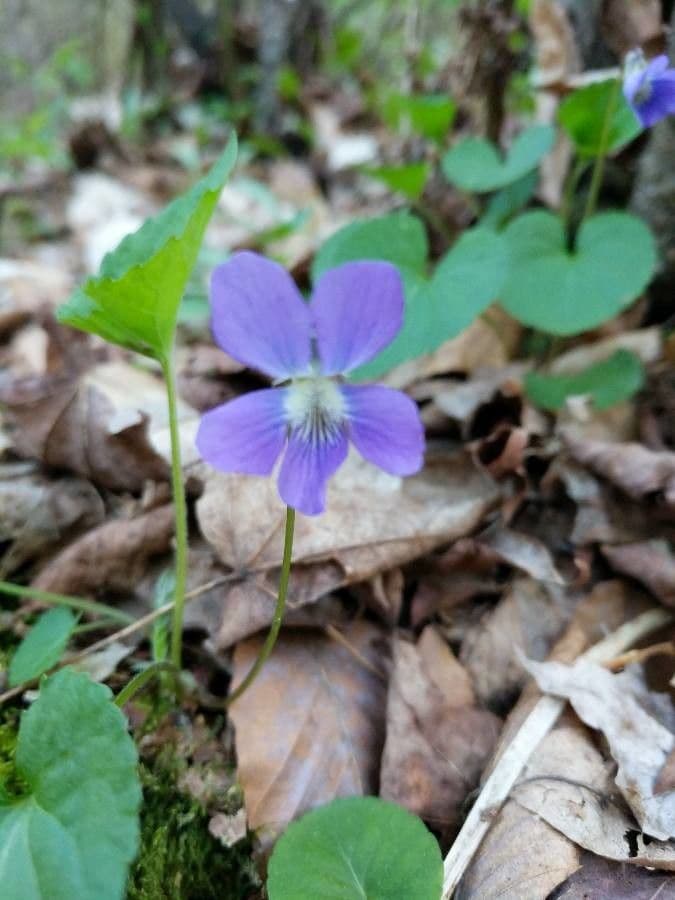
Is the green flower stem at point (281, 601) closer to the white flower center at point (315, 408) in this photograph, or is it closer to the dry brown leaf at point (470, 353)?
the white flower center at point (315, 408)

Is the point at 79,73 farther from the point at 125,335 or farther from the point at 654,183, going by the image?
the point at 125,335

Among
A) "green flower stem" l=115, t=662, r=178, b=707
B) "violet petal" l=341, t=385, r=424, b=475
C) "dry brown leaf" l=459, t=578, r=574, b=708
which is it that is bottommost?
"dry brown leaf" l=459, t=578, r=574, b=708

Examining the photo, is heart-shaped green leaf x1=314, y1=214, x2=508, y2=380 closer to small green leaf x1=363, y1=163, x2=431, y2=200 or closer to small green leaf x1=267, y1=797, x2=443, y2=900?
small green leaf x1=363, y1=163, x2=431, y2=200

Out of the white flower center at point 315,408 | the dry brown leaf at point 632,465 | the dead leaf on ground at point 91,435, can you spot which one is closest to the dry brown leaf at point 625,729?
the dry brown leaf at point 632,465

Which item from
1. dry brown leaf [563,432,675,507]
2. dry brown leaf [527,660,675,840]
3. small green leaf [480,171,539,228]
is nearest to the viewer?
dry brown leaf [527,660,675,840]

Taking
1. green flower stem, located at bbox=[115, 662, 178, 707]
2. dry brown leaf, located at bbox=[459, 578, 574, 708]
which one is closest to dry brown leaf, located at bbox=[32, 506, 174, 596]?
green flower stem, located at bbox=[115, 662, 178, 707]

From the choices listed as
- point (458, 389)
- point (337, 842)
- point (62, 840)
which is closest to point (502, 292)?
point (458, 389)
